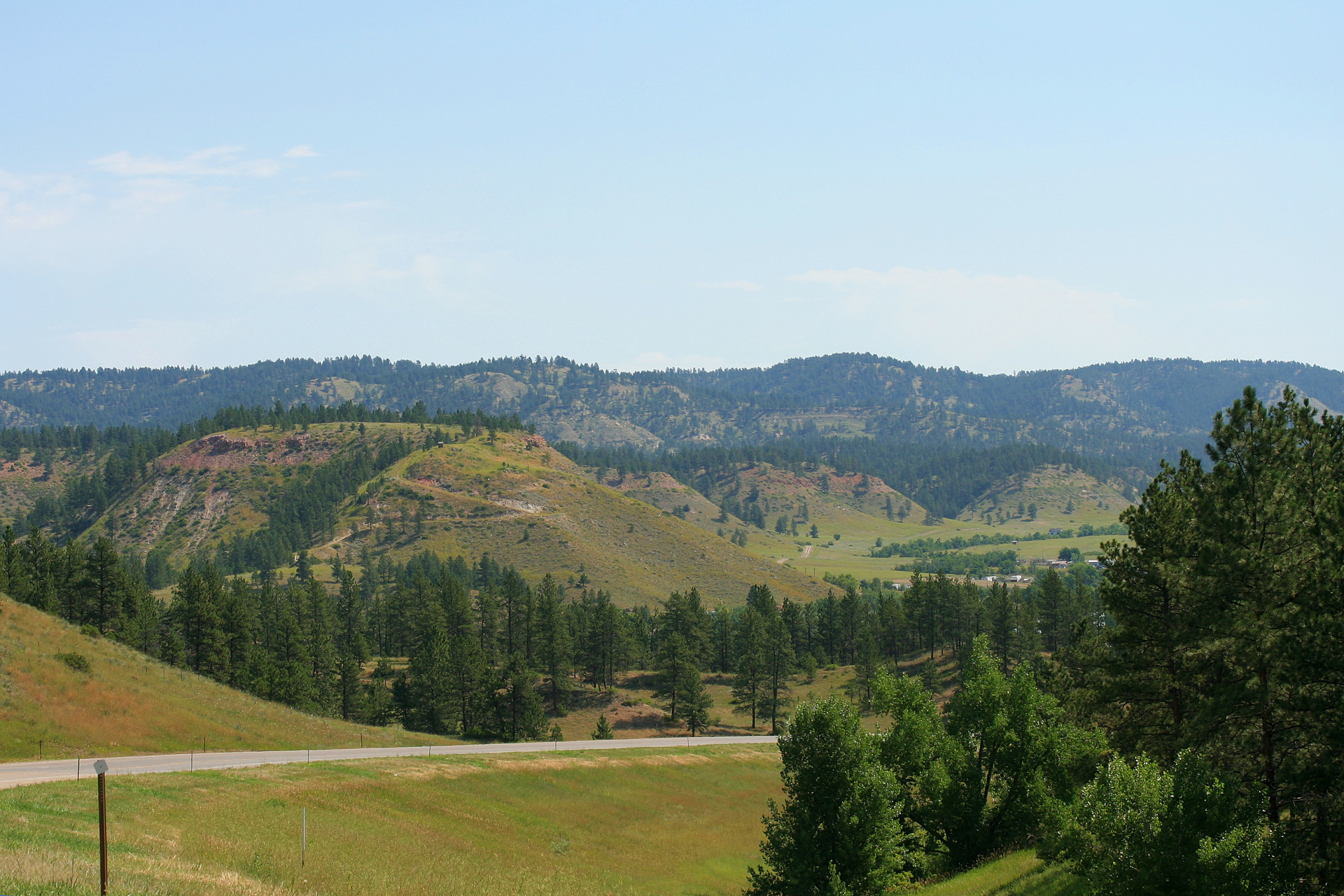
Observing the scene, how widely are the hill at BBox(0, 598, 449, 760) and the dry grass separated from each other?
37.7 feet

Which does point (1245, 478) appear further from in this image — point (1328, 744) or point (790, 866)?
point (790, 866)

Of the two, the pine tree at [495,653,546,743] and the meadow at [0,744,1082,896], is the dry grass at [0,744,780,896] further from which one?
the pine tree at [495,653,546,743]

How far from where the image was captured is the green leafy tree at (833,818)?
3466 centimetres

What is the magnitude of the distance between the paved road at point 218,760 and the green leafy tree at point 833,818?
3210cm

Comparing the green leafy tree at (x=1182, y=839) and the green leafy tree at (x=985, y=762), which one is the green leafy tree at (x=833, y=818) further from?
the green leafy tree at (x=1182, y=839)

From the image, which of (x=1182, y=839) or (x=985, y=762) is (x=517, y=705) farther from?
(x=1182, y=839)

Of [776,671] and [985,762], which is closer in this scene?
[985,762]

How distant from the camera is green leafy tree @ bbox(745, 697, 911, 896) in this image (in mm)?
34656

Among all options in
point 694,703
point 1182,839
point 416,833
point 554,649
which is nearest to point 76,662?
point 416,833

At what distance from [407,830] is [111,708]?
92.1 ft

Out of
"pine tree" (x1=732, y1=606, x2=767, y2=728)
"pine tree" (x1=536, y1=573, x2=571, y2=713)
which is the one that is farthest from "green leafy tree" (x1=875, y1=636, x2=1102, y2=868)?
"pine tree" (x1=536, y1=573, x2=571, y2=713)

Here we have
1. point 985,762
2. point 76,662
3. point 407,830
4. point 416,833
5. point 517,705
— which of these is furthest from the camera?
point 517,705

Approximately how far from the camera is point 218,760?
54.0 m

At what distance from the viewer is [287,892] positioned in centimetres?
2791
